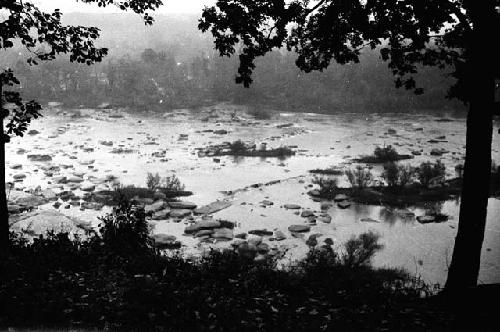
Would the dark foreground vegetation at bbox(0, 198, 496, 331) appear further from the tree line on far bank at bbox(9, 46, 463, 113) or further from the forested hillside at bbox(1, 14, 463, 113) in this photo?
the forested hillside at bbox(1, 14, 463, 113)

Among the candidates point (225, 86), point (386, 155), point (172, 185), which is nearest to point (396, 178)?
point (386, 155)

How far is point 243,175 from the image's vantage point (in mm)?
24984

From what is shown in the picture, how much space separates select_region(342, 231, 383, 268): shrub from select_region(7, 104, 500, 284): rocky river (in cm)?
44

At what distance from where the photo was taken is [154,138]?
37000 millimetres

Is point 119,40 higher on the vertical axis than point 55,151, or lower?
higher

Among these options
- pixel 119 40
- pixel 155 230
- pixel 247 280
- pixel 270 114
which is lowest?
pixel 155 230

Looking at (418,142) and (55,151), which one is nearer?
(55,151)

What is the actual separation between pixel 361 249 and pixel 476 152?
311 inches

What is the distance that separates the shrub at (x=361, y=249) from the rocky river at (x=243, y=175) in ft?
1.44

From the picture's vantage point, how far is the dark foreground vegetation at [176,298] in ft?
17.8

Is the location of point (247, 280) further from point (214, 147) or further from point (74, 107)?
point (74, 107)

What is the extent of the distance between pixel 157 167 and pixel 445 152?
835 inches

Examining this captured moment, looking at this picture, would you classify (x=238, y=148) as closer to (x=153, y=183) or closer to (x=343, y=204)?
(x=153, y=183)

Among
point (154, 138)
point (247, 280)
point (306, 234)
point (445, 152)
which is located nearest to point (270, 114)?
point (154, 138)
